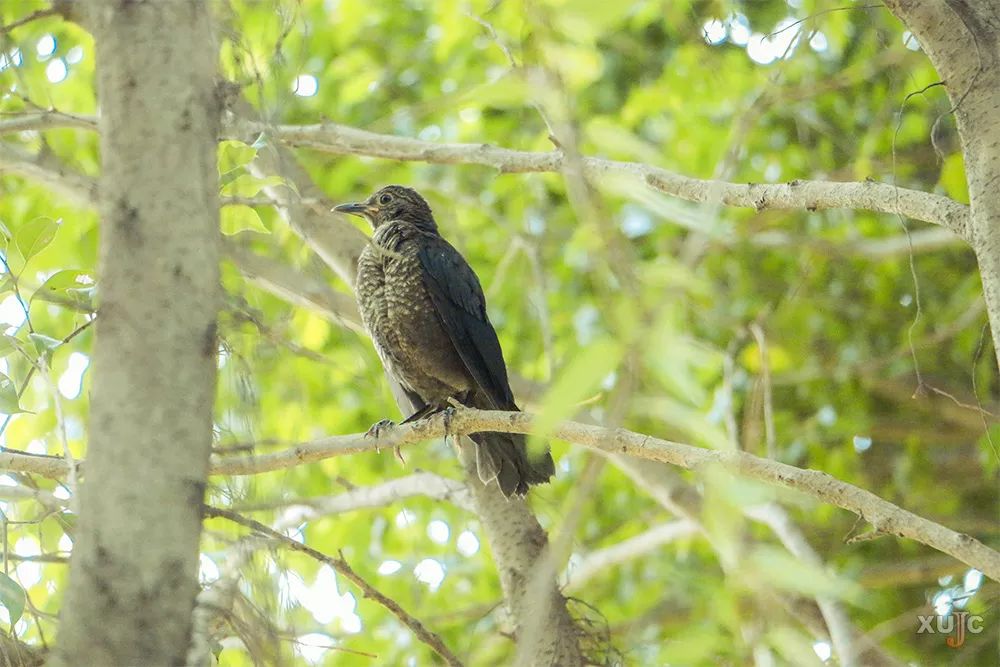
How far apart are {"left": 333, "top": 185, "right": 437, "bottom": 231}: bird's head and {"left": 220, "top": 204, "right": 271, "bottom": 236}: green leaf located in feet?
6.88

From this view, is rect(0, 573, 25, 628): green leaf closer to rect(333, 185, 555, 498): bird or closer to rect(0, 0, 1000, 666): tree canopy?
rect(0, 0, 1000, 666): tree canopy

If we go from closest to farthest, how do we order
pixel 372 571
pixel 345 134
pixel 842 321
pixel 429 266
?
pixel 345 134, pixel 429 266, pixel 372 571, pixel 842 321

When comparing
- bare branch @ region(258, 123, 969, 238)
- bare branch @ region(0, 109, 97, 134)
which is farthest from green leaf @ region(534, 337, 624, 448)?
bare branch @ region(0, 109, 97, 134)

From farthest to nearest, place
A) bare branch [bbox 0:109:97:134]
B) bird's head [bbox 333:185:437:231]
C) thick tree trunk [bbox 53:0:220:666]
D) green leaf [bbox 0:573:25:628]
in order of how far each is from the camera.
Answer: bird's head [bbox 333:185:437:231]
bare branch [bbox 0:109:97:134]
green leaf [bbox 0:573:25:628]
thick tree trunk [bbox 53:0:220:666]

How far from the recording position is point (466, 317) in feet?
13.6

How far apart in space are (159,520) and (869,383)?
16.2ft

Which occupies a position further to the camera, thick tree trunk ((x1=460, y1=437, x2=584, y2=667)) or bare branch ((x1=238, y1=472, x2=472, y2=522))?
bare branch ((x1=238, y1=472, x2=472, y2=522))

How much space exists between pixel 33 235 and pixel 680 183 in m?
1.39

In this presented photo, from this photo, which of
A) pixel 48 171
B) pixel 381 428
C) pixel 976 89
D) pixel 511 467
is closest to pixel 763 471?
pixel 976 89

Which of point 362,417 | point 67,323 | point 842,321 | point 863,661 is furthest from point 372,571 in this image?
point 842,321

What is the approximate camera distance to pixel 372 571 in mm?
5098

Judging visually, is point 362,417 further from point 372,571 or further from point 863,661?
point 863,661

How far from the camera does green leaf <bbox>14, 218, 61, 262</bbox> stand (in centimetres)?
224

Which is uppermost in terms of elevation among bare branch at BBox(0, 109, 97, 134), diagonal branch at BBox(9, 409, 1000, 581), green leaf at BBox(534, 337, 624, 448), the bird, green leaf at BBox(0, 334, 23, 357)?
the bird
